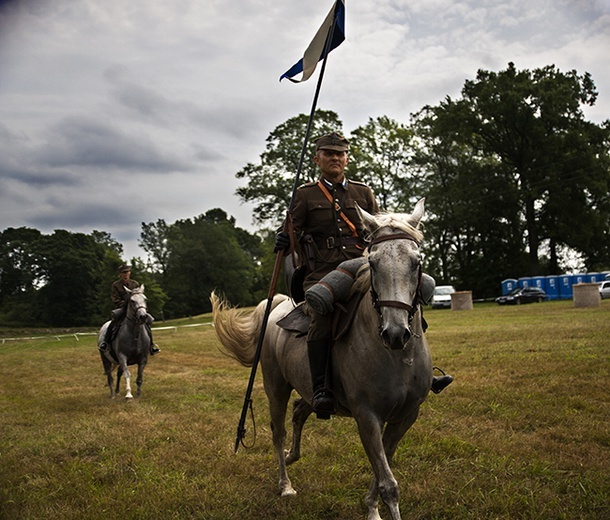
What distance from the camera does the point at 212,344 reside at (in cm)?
2539

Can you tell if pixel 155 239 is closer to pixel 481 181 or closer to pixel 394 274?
pixel 481 181

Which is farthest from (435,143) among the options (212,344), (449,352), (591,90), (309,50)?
(309,50)

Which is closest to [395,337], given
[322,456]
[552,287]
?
[322,456]

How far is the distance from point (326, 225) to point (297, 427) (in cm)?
227

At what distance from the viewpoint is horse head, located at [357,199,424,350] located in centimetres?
369

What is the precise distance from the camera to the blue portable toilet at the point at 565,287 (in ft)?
144

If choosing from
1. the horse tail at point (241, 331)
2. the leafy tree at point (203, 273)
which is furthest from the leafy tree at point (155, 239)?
the horse tail at point (241, 331)

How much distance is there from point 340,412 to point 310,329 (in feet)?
2.54

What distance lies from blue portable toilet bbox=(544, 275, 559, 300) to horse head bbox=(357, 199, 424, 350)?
146 ft

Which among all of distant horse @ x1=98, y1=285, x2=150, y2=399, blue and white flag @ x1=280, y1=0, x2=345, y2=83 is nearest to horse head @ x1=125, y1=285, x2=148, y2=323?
distant horse @ x1=98, y1=285, x2=150, y2=399

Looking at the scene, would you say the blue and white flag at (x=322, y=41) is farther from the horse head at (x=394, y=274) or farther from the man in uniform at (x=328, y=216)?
the horse head at (x=394, y=274)

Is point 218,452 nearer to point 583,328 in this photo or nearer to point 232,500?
point 232,500

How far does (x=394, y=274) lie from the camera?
3.85 metres

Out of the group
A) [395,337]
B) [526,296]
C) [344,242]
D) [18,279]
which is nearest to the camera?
[395,337]
